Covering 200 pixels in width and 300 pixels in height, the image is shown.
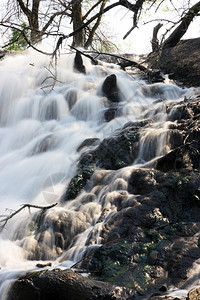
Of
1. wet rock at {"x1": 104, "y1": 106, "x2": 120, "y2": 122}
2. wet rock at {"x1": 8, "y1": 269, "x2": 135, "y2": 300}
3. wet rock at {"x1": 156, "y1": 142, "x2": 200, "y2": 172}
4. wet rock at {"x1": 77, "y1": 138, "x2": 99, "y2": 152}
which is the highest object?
wet rock at {"x1": 104, "y1": 106, "x2": 120, "y2": 122}

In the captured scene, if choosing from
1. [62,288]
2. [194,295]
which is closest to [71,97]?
[62,288]

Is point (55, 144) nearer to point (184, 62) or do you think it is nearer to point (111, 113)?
point (111, 113)

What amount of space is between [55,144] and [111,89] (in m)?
3.48

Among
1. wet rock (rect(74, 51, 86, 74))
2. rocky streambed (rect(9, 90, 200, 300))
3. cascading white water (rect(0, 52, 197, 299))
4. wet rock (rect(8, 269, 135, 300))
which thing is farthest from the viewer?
wet rock (rect(74, 51, 86, 74))

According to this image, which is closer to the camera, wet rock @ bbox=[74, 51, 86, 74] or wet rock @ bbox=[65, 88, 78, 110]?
wet rock @ bbox=[65, 88, 78, 110]

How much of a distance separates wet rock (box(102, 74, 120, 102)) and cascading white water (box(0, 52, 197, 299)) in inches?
9.8

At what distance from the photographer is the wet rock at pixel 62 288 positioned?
2961 mm

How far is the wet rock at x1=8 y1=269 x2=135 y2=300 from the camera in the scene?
296 centimetres

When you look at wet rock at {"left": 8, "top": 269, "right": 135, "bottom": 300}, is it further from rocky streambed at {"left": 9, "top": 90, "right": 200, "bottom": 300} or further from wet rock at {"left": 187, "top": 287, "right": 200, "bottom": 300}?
wet rock at {"left": 187, "top": 287, "right": 200, "bottom": 300}

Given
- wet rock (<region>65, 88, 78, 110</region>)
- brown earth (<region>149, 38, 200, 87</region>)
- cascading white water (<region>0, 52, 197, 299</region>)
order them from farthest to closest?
1. brown earth (<region>149, 38, 200, 87</region>)
2. wet rock (<region>65, 88, 78, 110</region>)
3. cascading white water (<region>0, 52, 197, 299</region>)

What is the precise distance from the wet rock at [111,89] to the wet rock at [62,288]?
7.60 meters

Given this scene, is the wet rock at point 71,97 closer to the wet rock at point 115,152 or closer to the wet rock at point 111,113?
the wet rock at point 111,113

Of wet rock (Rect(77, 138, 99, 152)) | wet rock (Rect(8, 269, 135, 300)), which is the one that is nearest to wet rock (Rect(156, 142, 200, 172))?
wet rock (Rect(77, 138, 99, 152))

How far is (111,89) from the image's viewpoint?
10523 millimetres
